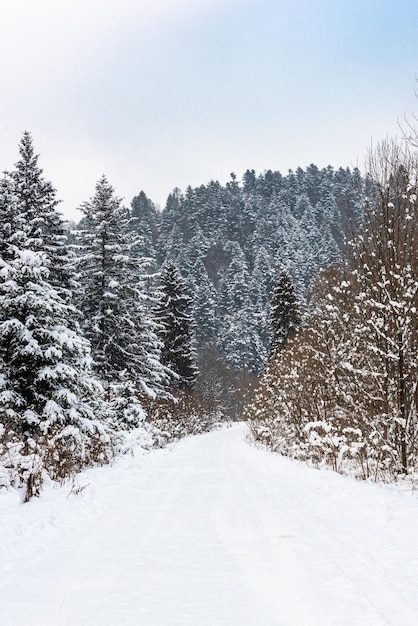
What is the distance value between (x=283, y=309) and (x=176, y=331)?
8701 mm

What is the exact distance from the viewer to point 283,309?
1337 inches

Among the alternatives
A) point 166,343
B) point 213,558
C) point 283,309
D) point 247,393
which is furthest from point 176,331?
point 213,558

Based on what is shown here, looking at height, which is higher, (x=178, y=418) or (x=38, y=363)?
(x=38, y=363)

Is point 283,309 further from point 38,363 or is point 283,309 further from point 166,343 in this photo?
point 38,363

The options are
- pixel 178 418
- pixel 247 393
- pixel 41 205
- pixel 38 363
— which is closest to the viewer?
pixel 38 363

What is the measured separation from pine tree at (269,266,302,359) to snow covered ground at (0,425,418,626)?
2468 centimetres

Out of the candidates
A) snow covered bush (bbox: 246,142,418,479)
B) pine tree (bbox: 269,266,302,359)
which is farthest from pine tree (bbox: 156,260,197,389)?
snow covered bush (bbox: 246,142,418,479)

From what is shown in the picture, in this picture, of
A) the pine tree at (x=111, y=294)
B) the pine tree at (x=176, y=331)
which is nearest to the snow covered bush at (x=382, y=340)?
the pine tree at (x=111, y=294)

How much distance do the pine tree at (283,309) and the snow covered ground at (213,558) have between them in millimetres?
24684

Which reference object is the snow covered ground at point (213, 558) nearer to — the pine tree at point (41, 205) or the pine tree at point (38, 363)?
the pine tree at point (38, 363)

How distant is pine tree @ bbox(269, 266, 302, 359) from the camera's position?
33.3m

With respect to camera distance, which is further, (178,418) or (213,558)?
(178,418)

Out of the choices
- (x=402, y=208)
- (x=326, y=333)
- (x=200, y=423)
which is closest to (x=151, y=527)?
(x=402, y=208)

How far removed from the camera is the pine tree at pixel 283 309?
109ft
